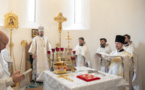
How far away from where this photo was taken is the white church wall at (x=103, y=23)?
5.00 metres

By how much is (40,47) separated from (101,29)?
320 centimetres

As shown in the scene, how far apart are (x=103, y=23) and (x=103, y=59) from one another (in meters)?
3.09

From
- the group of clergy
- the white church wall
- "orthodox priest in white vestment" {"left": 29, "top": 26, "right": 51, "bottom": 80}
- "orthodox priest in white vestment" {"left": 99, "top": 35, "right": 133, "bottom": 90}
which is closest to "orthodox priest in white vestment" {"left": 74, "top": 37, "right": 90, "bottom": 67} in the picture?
the group of clergy

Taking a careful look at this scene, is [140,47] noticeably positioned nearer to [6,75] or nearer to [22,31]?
[6,75]

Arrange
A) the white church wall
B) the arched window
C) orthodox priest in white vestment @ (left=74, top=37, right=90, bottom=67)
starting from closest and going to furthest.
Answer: the white church wall, orthodox priest in white vestment @ (left=74, top=37, right=90, bottom=67), the arched window

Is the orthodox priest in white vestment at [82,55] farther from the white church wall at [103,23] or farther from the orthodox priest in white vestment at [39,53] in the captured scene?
the orthodox priest in white vestment at [39,53]

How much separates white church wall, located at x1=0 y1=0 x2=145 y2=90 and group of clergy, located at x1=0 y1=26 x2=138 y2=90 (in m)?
0.56

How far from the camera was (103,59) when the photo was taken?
12.6 feet

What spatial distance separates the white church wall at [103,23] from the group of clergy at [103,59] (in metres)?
0.56

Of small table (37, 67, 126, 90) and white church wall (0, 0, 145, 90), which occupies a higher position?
white church wall (0, 0, 145, 90)

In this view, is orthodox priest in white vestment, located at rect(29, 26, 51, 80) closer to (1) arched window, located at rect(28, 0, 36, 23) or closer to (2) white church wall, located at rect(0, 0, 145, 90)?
(2) white church wall, located at rect(0, 0, 145, 90)

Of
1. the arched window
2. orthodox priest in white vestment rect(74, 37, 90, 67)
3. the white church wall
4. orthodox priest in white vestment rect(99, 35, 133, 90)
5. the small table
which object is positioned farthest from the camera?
the arched window

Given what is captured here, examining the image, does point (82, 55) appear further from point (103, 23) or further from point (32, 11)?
point (32, 11)

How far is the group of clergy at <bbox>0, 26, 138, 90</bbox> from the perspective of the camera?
197cm
